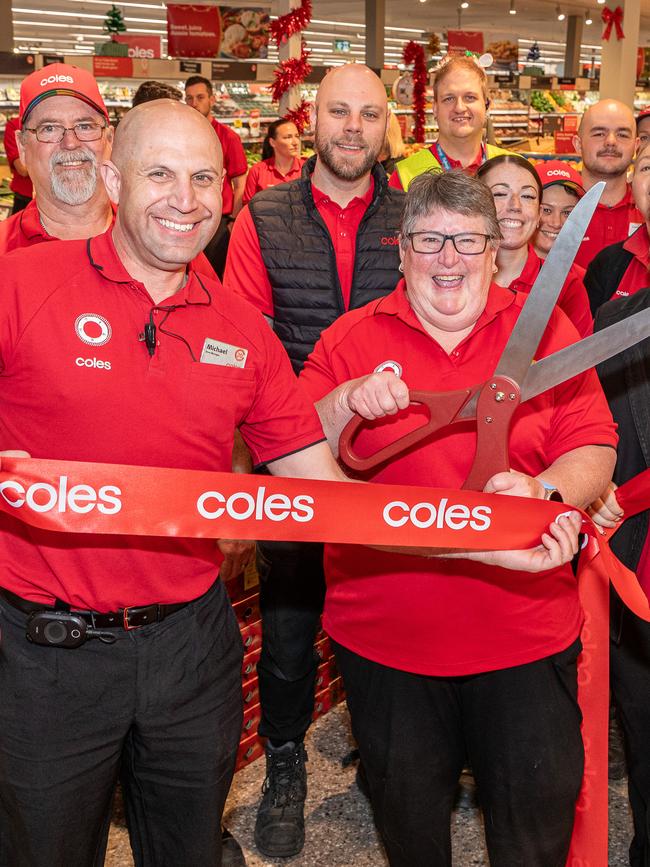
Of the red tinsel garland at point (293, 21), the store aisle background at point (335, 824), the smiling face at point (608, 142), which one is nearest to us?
the store aisle background at point (335, 824)

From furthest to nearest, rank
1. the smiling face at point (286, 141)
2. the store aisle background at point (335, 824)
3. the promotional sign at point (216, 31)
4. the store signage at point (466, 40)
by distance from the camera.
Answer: the store signage at point (466, 40) → the promotional sign at point (216, 31) → the smiling face at point (286, 141) → the store aisle background at point (335, 824)

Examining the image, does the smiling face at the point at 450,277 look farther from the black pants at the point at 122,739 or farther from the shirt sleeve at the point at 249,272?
the shirt sleeve at the point at 249,272

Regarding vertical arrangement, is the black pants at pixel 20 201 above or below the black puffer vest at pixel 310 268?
above

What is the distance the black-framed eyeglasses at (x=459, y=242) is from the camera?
2.09 m

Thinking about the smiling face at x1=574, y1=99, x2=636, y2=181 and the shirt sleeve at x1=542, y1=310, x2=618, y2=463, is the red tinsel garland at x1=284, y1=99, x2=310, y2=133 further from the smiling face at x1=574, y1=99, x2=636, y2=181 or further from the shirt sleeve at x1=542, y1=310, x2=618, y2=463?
the shirt sleeve at x1=542, y1=310, x2=618, y2=463

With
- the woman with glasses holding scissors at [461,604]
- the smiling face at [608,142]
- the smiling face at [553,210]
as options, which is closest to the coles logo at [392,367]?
the woman with glasses holding scissors at [461,604]

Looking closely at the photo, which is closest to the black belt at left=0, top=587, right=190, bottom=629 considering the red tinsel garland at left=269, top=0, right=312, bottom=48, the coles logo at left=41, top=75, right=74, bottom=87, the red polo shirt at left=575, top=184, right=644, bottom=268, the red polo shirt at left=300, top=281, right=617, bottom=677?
the red polo shirt at left=300, top=281, right=617, bottom=677

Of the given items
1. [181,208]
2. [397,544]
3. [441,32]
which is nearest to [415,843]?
[397,544]

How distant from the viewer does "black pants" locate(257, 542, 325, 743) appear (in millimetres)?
2926

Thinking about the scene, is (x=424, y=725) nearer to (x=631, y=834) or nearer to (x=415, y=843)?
(x=415, y=843)

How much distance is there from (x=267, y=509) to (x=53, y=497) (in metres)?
0.41

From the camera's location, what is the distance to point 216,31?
32.8 feet

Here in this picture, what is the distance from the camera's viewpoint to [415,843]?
7.12ft

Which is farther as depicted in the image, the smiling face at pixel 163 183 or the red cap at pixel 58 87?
the red cap at pixel 58 87
